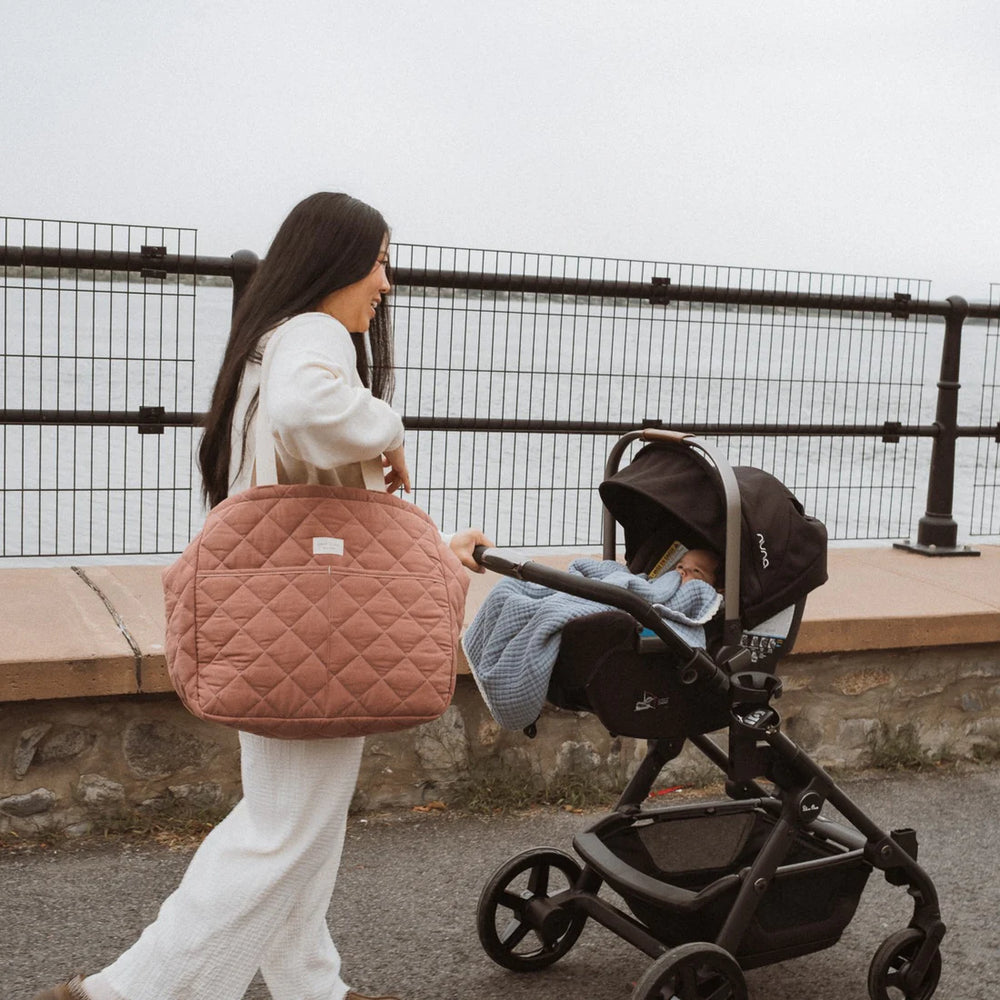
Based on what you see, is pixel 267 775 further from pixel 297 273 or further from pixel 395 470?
pixel 297 273

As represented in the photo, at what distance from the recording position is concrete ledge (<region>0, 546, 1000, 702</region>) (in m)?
3.75

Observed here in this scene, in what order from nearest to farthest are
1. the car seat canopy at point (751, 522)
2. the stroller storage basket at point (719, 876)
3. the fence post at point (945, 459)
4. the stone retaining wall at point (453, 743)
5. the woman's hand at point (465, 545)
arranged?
the woman's hand at point (465, 545)
the car seat canopy at point (751, 522)
the stroller storage basket at point (719, 876)
the stone retaining wall at point (453, 743)
the fence post at point (945, 459)

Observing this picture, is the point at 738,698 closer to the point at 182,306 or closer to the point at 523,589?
the point at 523,589

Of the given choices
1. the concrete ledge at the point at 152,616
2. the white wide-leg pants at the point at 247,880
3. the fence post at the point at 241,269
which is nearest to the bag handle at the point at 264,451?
the white wide-leg pants at the point at 247,880

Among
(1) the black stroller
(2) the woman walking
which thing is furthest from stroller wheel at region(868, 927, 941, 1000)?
(2) the woman walking

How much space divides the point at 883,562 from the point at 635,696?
3338mm

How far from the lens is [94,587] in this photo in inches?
178

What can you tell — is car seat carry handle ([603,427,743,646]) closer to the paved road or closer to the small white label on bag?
the small white label on bag

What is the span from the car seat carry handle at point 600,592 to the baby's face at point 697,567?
0.30 metres

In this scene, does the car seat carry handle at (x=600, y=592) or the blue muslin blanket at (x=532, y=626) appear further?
the blue muslin blanket at (x=532, y=626)

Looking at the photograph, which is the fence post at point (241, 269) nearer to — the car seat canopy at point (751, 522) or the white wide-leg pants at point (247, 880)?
the car seat canopy at point (751, 522)

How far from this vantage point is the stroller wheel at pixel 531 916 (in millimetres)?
3281

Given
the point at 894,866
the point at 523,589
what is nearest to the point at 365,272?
the point at 523,589

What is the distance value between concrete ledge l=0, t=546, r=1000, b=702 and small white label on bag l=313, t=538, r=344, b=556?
1527mm
